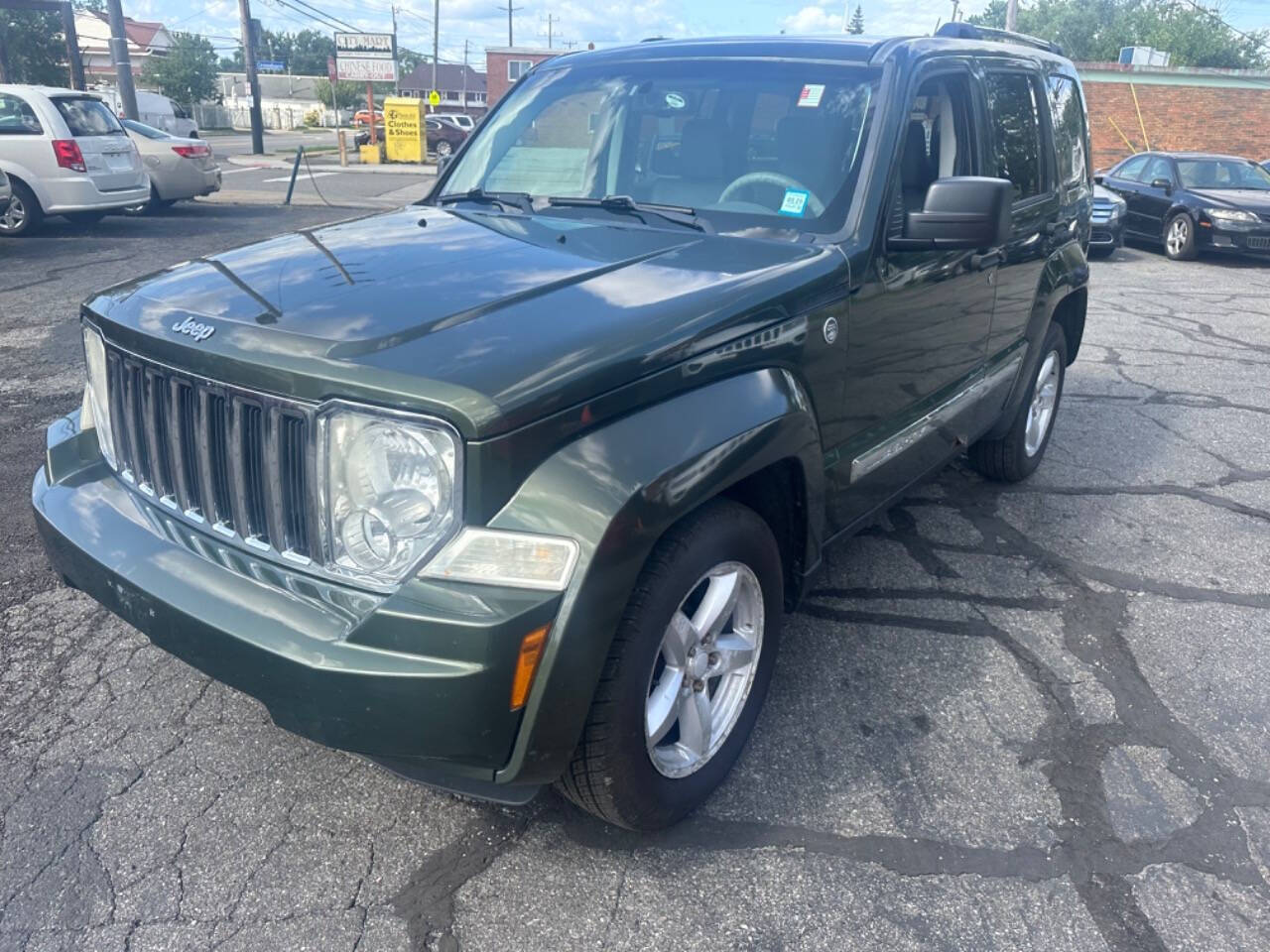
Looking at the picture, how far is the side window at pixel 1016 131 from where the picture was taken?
4.12 m

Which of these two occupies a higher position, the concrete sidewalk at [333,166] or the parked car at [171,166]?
the parked car at [171,166]

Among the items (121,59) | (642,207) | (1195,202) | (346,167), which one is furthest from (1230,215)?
(346,167)

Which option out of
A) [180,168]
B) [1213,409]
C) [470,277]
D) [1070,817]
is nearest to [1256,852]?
[1070,817]

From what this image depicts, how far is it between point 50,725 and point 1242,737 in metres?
3.57

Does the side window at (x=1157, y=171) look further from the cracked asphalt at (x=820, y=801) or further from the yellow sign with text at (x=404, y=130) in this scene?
the yellow sign with text at (x=404, y=130)

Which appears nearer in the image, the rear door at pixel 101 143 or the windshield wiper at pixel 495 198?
the windshield wiper at pixel 495 198

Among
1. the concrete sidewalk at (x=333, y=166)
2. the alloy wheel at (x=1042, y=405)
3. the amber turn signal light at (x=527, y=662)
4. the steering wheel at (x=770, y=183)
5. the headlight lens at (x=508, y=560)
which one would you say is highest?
the steering wheel at (x=770, y=183)

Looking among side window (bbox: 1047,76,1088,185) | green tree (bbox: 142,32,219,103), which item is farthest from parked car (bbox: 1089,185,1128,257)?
green tree (bbox: 142,32,219,103)

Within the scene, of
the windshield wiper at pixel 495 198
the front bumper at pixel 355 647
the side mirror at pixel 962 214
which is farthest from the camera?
the windshield wiper at pixel 495 198

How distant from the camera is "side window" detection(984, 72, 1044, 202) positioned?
13.5 feet

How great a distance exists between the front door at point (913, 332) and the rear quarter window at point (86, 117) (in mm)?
11908

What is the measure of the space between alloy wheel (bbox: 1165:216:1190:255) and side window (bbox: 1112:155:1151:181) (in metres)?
1.31

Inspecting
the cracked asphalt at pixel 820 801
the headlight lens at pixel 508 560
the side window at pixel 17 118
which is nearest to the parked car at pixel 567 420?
the headlight lens at pixel 508 560

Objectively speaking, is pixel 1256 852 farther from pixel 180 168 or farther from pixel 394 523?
pixel 180 168
